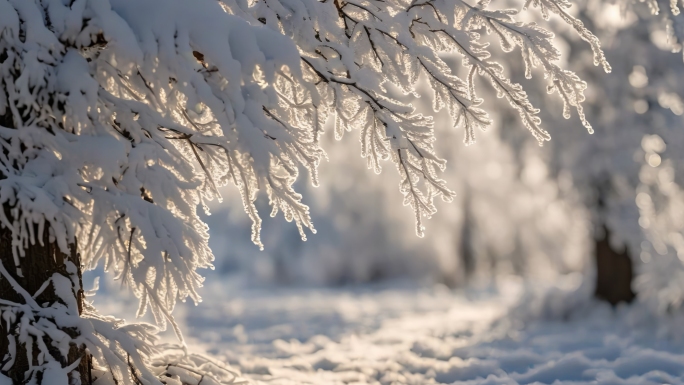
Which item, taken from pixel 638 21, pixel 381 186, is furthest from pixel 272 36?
pixel 381 186

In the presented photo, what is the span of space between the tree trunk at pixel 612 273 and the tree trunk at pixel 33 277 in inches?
363

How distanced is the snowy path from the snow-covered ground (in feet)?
0.04

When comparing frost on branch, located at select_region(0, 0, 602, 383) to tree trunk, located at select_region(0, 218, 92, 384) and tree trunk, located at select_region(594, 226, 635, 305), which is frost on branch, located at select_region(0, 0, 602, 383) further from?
tree trunk, located at select_region(594, 226, 635, 305)

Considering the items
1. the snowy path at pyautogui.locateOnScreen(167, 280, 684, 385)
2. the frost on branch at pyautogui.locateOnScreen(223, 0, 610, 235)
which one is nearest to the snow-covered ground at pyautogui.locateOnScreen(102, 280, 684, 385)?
the snowy path at pyautogui.locateOnScreen(167, 280, 684, 385)

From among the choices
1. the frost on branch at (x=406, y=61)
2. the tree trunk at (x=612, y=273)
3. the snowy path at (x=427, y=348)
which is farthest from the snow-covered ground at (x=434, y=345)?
the frost on branch at (x=406, y=61)

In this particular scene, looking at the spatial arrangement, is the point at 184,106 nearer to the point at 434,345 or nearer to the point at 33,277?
the point at 33,277

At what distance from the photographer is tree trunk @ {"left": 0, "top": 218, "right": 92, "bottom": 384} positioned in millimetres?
3707

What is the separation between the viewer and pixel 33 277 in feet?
12.4

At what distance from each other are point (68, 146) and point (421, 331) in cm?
698

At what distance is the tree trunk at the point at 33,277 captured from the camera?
3707 mm

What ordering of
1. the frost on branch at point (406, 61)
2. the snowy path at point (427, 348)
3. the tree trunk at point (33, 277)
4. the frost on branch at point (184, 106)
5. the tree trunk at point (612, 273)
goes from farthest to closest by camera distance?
the tree trunk at point (612, 273), the snowy path at point (427, 348), the frost on branch at point (406, 61), the tree trunk at point (33, 277), the frost on branch at point (184, 106)

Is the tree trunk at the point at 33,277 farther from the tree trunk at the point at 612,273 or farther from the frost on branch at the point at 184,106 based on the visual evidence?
the tree trunk at the point at 612,273

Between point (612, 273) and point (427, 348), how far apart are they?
16.6 ft

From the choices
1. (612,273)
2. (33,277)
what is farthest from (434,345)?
(33,277)
